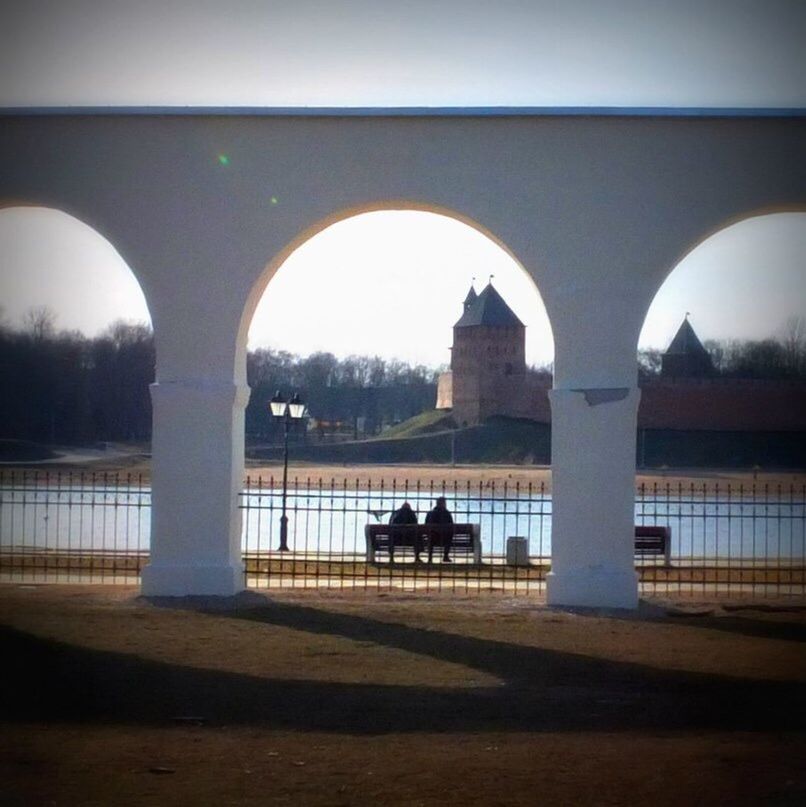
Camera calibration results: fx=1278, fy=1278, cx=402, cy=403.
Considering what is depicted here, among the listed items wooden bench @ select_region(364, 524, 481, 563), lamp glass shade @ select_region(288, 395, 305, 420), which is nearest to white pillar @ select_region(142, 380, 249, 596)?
wooden bench @ select_region(364, 524, 481, 563)

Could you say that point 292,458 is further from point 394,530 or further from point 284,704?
point 284,704

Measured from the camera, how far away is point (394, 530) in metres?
16.4

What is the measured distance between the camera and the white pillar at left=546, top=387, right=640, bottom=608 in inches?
467

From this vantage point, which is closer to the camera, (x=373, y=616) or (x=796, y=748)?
(x=796, y=748)

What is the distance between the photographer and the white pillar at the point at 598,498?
38.9 feet

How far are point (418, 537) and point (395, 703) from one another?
28.3 ft

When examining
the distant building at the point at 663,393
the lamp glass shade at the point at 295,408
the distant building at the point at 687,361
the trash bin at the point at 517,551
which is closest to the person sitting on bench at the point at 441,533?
the trash bin at the point at 517,551

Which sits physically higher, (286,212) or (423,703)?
(286,212)

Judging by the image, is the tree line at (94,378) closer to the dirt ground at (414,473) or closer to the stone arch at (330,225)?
the dirt ground at (414,473)

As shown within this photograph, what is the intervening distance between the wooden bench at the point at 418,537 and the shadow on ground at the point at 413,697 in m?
6.56

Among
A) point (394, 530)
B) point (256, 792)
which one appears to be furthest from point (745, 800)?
point (394, 530)

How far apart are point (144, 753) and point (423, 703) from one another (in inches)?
78.6

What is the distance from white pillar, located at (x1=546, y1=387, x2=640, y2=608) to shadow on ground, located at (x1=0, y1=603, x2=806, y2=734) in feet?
7.28

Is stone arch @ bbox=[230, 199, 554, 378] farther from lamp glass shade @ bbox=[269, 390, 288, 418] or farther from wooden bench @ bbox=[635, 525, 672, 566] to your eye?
lamp glass shade @ bbox=[269, 390, 288, 418]
